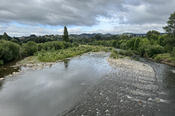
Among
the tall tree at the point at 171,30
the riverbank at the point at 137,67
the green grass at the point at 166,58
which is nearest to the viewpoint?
the riverbank at the point at 137,67

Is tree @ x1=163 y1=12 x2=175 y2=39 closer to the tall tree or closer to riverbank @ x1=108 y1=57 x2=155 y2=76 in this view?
the tall tree

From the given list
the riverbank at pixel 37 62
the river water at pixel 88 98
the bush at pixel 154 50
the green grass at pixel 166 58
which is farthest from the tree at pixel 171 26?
the riverbank at pixel 37 62

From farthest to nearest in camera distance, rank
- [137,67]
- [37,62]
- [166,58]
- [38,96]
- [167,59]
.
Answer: [166,58]
[37,62]
[167,59]
[137,67]
[38,96]

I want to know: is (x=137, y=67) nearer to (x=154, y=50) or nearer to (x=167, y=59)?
(x=167, y=59)

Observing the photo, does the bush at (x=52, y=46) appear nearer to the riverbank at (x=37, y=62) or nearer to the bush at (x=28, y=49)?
the bush at (x=28, y=49)

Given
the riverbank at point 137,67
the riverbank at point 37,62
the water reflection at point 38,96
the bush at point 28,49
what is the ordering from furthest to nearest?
the bush at point 28,49 < the riverbank at point 37,62 < the riverbank at point 137,67 < the water reflection at point 38,96

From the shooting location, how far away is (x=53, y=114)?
10.3m

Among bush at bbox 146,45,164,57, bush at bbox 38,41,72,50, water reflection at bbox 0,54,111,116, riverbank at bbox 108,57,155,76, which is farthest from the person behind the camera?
bush at bbox 38,41,72,50

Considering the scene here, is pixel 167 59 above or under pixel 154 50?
under

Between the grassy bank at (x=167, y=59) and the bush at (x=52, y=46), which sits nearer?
the grassy bank at (x=167, y=59)

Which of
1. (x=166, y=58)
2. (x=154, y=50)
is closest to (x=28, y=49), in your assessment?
(x=154, y=50)

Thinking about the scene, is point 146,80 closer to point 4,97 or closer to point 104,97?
A: point 104,97

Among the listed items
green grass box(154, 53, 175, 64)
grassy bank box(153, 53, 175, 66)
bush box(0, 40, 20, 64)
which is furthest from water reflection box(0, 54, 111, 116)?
green grass box(154, 53, 175, 64)

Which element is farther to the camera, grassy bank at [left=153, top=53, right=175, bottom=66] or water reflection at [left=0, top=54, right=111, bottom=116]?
grassy bank at [left=153, top=53, right=175, bottom=66]
